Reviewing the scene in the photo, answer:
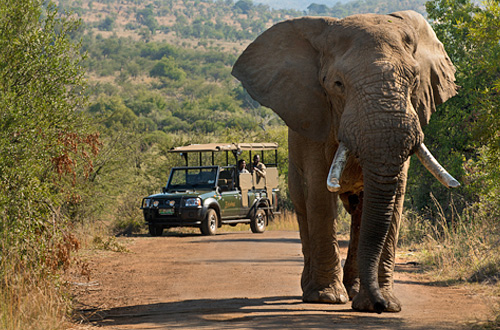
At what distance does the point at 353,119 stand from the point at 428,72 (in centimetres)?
169

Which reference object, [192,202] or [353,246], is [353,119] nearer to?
[353,246]

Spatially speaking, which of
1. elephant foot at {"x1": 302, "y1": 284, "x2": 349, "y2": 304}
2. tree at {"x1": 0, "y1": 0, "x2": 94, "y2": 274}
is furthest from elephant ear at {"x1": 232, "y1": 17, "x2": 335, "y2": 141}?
tree at {"x1": 0, "y1": 0, "x2": 94, "y2": 274}

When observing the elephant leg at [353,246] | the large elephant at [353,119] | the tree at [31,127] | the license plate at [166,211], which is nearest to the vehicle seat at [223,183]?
the license plate at [166,211]

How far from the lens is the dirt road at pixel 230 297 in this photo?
701 centimetres

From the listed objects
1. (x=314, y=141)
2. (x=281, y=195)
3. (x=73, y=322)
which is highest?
(x=314, y=141)

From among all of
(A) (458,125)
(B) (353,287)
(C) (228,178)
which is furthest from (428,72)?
(C) (228,178)

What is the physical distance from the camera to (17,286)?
7.21m

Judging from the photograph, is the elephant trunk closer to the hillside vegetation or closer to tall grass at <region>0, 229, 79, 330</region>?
the hillside vegetation

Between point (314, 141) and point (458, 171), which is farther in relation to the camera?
point (458, 171)

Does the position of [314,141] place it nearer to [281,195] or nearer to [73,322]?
[73,322]

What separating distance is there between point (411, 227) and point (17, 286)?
1090 cm

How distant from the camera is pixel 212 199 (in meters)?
20.3

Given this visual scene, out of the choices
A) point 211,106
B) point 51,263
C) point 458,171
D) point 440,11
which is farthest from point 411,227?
point 211,106

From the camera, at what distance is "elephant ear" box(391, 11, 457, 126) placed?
777cm
